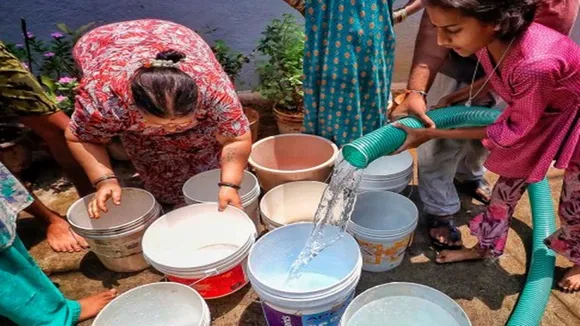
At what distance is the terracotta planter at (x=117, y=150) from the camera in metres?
3.16

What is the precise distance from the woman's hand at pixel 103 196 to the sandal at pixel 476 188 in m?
2.10

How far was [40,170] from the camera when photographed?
331 centimetres

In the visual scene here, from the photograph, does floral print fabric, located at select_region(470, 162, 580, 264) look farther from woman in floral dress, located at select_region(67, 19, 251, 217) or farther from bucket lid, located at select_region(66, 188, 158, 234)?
bucket lid, located at select_region(66, 188, 158, 234)

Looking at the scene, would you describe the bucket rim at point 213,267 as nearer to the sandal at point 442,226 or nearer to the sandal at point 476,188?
the sandal at point 442,226

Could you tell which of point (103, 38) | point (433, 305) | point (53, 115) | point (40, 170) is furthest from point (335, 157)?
point (40, 170)

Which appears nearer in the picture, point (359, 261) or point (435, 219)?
point (359, 261)

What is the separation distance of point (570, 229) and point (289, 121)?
1.89 m

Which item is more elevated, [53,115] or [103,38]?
[103,38]

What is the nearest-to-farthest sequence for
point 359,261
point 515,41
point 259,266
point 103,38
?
point 515,41 < point 359,261 < point 259,266 < point 103,38

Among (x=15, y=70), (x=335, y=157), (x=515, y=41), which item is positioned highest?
(x=515, y=41)

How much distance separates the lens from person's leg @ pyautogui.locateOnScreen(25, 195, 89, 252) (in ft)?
8.49

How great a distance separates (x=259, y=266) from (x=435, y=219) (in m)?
1.12

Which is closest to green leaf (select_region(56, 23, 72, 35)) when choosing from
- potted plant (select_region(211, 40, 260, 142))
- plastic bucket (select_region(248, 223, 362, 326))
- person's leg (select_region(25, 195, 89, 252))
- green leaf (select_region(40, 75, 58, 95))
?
green leaf (select_region(40, 75, 58, 95))

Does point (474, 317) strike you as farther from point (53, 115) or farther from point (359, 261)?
point (53, 115)
